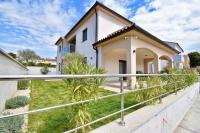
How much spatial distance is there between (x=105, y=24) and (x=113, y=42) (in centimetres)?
287

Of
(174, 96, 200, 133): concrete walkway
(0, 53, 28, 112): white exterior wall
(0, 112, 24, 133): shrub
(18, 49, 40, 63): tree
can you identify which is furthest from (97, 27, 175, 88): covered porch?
(18, 49, 40, 63): tree

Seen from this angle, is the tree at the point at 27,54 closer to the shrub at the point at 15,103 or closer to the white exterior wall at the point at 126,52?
the white exterior wall at the point at 126,52

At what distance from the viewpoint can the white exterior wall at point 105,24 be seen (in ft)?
41.5

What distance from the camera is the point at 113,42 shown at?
1098 cm

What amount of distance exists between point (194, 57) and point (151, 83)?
A: 46.4m

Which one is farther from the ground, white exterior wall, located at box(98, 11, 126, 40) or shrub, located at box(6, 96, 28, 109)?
white exterior wall, located at box(98, 11, 126, 40)

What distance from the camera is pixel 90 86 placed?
2.44 m

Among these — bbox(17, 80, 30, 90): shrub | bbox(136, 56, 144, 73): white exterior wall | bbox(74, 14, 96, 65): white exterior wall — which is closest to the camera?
bbox(17, 80, 30, 90): shrub

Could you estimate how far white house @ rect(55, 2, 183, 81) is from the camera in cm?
947

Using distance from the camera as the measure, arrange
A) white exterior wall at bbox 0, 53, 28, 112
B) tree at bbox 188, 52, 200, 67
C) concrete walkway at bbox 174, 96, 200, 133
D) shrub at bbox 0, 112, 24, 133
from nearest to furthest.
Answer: shrub at bbox 0, 112, 24, 133
concrete walkway at bbox 174, 96, 200, 133
white exterior wall at bbox 0, 53, 28, 112
tree at bbox 188, 52, 200, 67

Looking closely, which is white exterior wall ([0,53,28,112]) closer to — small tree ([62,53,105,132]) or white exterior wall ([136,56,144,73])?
small tree ([62,53,105,132])

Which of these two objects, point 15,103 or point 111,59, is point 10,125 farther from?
point 111,59

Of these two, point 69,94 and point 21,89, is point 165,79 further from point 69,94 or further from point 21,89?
point 21,89

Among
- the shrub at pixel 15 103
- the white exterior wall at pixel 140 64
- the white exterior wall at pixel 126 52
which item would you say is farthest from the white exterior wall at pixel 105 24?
the shrub at pixel 15 103
